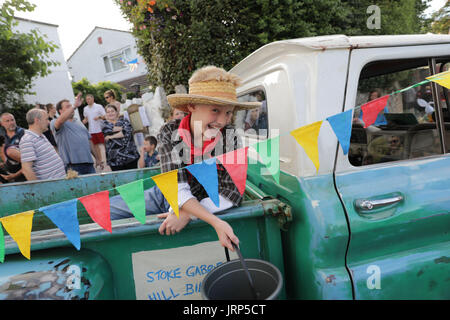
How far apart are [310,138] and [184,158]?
0.82 m

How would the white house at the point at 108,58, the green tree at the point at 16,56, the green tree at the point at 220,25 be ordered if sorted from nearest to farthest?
the green tree at the point at 220,25
the green tree at the point at 16,56
the white house at the point at 108,58

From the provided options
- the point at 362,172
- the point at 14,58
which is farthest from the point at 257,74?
the point at 14,58

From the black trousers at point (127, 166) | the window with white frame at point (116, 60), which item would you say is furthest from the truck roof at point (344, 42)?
the window with white frame at point (116, 60)

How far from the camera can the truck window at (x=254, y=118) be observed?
209cm

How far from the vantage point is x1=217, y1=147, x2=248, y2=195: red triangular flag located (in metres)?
1.70

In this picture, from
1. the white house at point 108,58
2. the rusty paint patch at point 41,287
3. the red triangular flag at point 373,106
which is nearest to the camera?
the rusty paint patch at point 41,287

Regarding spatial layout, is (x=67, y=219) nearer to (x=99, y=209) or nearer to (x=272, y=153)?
(x=99, y=209)

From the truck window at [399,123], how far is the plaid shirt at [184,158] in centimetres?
109

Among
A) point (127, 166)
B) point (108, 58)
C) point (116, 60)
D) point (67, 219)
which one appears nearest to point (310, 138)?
point (67, 219)

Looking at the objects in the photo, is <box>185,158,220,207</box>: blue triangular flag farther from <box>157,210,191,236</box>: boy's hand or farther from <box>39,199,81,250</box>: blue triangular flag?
<box>39,199,81,250</box>: blue triangular flag

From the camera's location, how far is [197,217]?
4.97 ft

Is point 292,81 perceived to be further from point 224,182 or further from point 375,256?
point 375,256

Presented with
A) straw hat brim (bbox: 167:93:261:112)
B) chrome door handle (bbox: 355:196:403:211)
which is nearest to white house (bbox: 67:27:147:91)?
straw hat brim (bbox: 167:93:261:112)

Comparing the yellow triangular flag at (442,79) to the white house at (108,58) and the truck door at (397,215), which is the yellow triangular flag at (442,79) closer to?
the truck door at (397,215)
